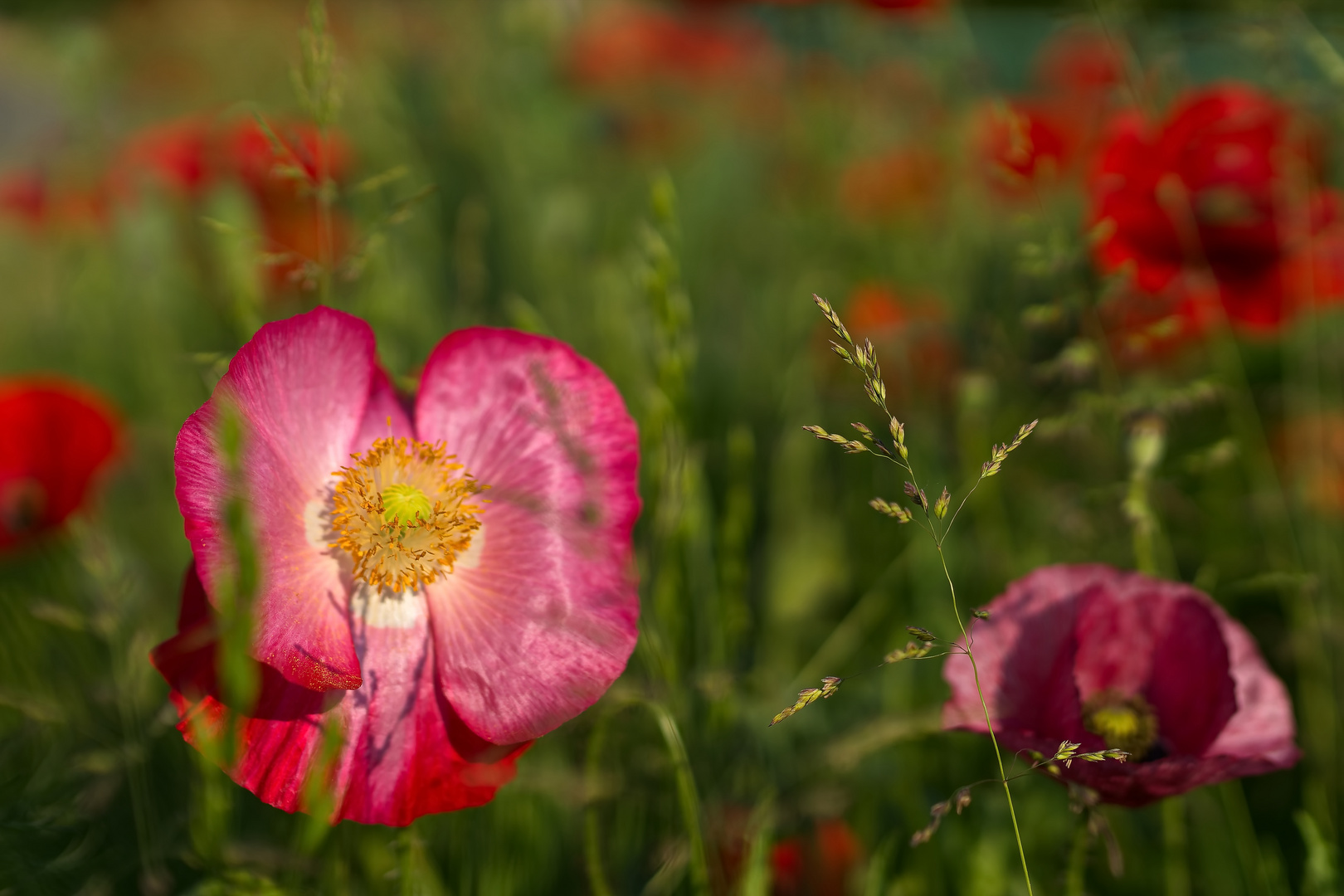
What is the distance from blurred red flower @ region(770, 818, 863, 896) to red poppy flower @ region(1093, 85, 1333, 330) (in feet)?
1.86

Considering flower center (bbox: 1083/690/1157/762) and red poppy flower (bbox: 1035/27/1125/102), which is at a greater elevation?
flower center (bbox: 1083/690/1157/762)

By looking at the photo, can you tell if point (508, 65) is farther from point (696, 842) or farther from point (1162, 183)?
point (696, 842)

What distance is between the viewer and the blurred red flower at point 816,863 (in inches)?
29.9

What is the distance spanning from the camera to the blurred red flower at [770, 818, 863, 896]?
0.76 metres

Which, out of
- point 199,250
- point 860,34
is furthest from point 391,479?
point 860,34

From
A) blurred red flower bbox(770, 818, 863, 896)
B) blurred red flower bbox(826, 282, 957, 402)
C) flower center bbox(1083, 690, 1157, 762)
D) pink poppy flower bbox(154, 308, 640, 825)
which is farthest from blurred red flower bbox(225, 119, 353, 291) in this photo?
flower center bbox(1083, 690, 1157, 762)

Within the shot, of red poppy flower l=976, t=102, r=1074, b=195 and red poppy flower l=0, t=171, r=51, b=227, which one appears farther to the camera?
red poppy flower l=0, t=171, r=51, b=227

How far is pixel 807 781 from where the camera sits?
843 millimetres

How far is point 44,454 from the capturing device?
0.93 metres

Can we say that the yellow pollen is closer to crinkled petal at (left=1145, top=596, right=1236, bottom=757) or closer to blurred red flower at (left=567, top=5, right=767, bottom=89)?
crinkled petal at (left=1145, top=596, right=1236, bottom=757)

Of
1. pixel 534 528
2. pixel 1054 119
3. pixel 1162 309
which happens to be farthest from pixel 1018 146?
pixel 1054 119

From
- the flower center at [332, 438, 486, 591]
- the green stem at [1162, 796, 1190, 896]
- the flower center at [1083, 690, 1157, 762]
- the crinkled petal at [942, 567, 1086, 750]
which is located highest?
the flower center at [332, 438, 486, 591]

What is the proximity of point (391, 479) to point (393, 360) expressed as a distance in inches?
10.7

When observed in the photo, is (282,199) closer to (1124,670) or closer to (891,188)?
(891,188)
